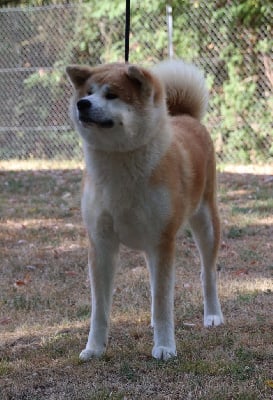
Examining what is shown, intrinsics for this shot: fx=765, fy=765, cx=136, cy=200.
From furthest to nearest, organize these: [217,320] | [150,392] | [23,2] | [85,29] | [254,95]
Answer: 1. [23,2]
2. [85,29]
3. [254,95]
4. [217,320]
5. [150,392]

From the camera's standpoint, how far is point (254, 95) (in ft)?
34.2

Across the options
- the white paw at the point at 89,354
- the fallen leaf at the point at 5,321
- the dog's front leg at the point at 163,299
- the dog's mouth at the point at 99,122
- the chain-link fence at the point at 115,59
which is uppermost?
the dog's mouth at the point at 99,122

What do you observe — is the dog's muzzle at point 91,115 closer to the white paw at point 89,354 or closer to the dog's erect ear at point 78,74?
the dog's erect ear at point 78,74

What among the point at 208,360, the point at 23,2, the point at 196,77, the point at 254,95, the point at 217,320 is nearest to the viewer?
the point at 208,360

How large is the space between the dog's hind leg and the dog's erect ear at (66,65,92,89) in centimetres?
114

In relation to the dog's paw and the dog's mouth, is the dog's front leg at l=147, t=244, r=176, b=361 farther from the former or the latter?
the dog's mouth

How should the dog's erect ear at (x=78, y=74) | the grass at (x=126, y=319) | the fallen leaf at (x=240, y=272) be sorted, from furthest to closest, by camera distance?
1. the fallen leaf at (x=240, y=272)
2. the dog's erect ear at (x=78, y=74)
3. the grass at (x=126, y=319)

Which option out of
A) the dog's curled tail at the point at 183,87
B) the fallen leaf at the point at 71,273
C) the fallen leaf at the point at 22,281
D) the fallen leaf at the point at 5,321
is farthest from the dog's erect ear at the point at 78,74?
the fallen leaf at the point at 71,273

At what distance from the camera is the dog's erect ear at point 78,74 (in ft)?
10.7

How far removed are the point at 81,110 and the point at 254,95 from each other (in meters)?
7.63

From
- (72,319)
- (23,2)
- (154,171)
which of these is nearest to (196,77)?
(154,171)

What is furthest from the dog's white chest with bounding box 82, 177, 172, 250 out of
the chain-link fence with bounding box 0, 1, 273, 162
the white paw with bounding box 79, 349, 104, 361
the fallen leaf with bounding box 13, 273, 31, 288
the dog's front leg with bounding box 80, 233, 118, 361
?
the chain-link fence with bounding box 0, 1, 273, 162

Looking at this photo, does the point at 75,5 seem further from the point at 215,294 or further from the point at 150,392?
the point at 150,392

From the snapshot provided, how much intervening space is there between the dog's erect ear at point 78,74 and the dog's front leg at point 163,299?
798 mm
